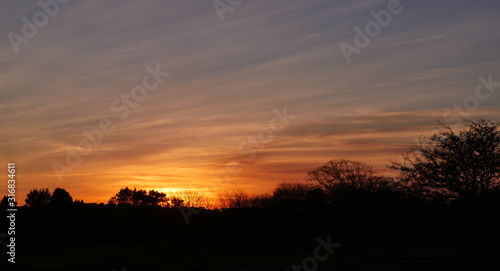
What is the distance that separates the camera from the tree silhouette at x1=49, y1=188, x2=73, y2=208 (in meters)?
61.6

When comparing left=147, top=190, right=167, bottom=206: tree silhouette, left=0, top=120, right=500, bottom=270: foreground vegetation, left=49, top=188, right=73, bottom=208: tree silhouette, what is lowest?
left=0, top=120, right=500, bottom=270: foreground vegetation

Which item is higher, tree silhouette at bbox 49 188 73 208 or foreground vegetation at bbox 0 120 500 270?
tree silhouette at bbox 49 188 73 208

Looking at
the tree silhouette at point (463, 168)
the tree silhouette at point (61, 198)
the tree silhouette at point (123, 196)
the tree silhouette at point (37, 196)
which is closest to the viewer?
the tree silhouette at point (463, 168)

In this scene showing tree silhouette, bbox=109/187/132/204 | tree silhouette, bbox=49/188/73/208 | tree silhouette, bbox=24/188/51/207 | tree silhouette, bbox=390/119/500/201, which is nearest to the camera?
tree silhouette, bbox=390/119/500/201

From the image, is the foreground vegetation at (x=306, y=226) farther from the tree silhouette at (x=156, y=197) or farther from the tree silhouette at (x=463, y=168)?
the tree silhouette at (x=156, y=197)

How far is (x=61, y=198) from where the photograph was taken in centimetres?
6306

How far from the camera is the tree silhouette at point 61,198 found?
6162cm

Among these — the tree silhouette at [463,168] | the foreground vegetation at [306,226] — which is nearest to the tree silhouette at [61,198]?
the foreground vegetation at [306,226]

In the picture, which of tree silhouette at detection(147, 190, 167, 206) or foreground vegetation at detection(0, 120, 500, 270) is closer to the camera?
foreground vegetation at detection(0, 120, 500, 270)

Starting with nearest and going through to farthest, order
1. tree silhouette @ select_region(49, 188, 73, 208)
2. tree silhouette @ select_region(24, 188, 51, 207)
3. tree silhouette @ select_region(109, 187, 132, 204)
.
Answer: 1. tree silhouette @ select_region(49, 188, 73, 208)
2. tree silhouette @ select_region(24, 188, 51, 207)
3. tree silhouette @ select_region(109, 187, 132, 204)

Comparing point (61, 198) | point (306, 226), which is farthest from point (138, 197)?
point (306, 226)

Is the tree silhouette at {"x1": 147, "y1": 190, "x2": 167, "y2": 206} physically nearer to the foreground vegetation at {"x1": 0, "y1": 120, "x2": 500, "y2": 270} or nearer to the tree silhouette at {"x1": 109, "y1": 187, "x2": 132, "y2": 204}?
the tree silhouette at {"x1": 109, "y1": 187, "x2": 132, "y2": 204}

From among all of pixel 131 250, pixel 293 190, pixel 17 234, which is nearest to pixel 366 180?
pixel 293 190

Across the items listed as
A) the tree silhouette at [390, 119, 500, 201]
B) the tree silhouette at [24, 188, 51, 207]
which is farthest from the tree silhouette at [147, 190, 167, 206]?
the tree silhouette at [390, 119, 500, 201]
